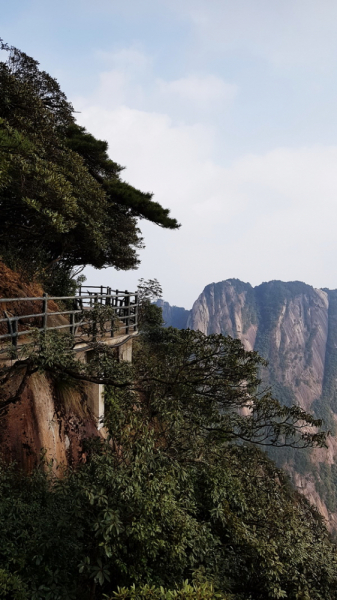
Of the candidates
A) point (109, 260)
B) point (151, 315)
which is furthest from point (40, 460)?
point (151, 315)

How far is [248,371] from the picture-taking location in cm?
818

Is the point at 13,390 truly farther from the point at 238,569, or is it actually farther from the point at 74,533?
the point at 238,569

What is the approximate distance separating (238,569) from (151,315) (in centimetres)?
1880

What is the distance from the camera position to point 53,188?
9469mm

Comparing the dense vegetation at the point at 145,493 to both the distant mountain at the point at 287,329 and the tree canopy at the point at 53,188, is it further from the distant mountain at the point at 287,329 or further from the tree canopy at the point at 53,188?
the distant mountain at the point at 287,329

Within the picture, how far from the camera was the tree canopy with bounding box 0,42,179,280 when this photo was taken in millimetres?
9406

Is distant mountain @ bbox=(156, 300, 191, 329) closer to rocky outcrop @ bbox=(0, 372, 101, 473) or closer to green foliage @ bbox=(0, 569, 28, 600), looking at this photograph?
rocky outcrop @ bbox=(0, 372, 101, 473)

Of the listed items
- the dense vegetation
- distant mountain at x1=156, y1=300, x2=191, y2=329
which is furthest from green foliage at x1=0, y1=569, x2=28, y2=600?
distant mountain at x1=156, y1=300, x2=191, y2=329

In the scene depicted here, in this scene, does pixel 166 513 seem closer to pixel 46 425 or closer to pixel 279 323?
pixel 46 425

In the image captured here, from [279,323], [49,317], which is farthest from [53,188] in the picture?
[279,323]

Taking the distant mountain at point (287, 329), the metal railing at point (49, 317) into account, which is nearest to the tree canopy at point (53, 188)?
the metal railing at point (49, 317)

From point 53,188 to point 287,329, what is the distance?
131 metres

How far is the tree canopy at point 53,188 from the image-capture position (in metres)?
9.41

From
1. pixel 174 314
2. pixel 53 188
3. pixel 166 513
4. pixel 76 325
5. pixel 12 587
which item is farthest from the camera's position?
pixel 174 314
